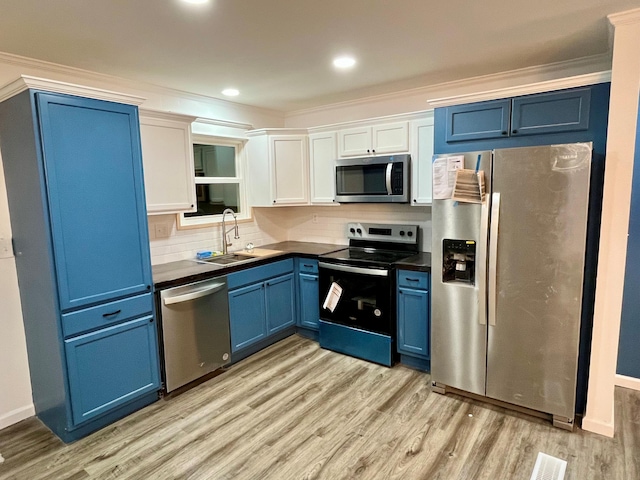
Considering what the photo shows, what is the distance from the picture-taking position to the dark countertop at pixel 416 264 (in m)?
3.10

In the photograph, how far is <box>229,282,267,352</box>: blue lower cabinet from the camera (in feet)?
11.2

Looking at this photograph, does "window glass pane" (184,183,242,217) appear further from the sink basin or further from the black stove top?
the black stove top

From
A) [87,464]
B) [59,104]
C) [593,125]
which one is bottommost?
[87,464]

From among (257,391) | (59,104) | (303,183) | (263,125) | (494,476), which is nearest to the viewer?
(494,476)

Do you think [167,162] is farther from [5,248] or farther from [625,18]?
[625,18]

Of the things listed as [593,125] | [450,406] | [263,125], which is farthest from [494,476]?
[263,125]

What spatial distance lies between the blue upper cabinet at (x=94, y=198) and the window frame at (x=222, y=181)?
0.87 metres

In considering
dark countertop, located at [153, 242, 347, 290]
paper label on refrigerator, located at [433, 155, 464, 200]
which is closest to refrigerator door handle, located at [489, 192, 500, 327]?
paper label on refrigerator, located at [433, 155, 464, 200]

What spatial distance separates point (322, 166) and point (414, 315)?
72.5 inches

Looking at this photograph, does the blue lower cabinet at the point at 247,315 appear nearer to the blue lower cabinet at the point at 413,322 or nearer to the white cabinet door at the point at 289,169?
the white cabinet door at the point at 289,169

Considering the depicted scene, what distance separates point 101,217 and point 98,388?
44.6 inches

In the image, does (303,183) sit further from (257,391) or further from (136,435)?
(136,435)

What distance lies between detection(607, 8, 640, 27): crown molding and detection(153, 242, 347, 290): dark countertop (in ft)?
8.91

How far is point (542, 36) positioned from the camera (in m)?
2.42
